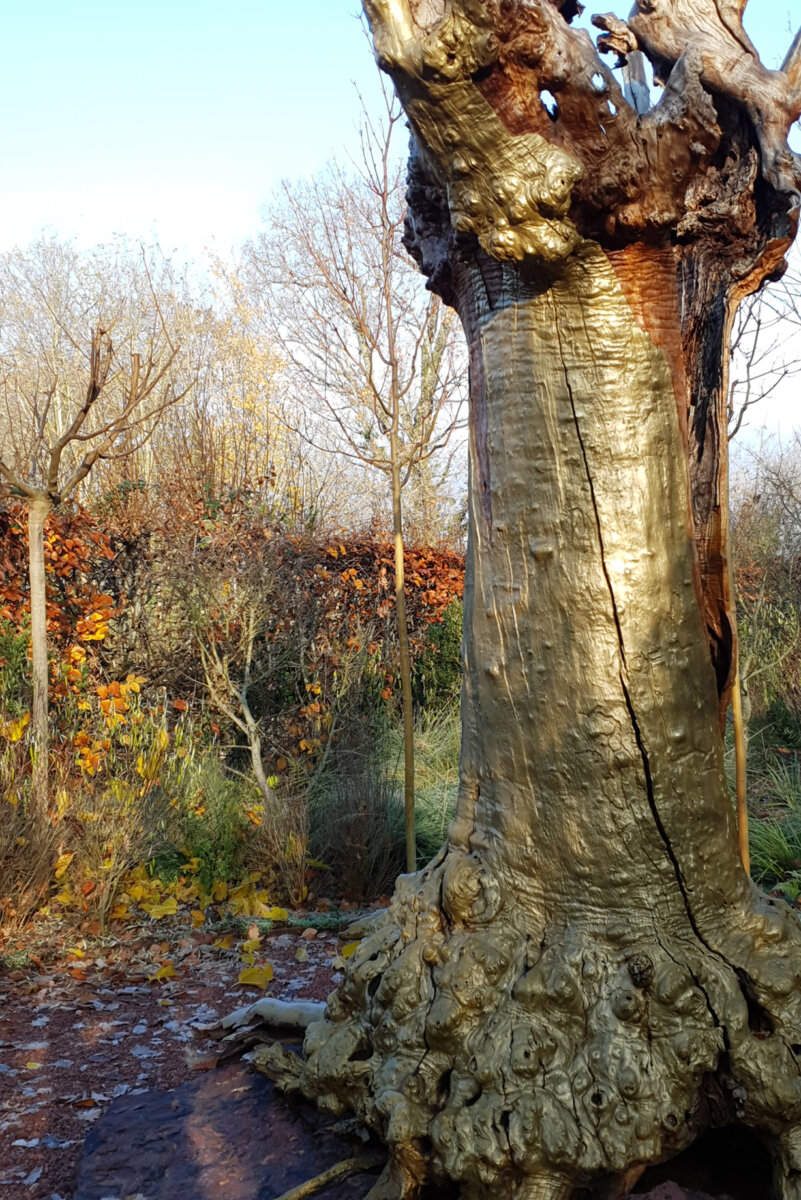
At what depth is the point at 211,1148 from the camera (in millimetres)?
2537

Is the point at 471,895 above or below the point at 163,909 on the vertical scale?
above

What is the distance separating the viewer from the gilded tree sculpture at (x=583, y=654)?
6.95 ft

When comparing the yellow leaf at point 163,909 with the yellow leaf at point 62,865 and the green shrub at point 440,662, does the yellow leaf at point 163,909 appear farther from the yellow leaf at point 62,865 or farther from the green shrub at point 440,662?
the green shrub at point 440,662

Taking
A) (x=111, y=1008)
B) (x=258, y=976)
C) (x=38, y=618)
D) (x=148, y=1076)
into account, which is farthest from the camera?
(x=38, y=618)

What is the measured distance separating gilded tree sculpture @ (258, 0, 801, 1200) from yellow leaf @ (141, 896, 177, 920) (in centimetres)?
261

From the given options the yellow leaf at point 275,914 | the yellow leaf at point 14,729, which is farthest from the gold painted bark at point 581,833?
the yellow leaf at point 14,729

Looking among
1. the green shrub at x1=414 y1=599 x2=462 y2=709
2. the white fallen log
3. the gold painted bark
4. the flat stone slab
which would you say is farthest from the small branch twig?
the green shrub at x1=414 y1=599 x2=462 y2=709

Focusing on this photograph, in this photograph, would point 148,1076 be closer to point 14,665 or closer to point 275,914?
point 275,914

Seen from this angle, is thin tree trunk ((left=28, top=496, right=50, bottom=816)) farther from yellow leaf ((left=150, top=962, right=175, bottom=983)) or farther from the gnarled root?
the gnarled root

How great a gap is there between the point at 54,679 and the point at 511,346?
578 centimetres

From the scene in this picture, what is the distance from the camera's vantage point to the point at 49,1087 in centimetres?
322

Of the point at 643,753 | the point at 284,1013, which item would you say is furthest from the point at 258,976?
the point at 643,753

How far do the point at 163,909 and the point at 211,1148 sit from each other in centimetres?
259

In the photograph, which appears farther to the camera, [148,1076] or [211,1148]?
[148,1076]
